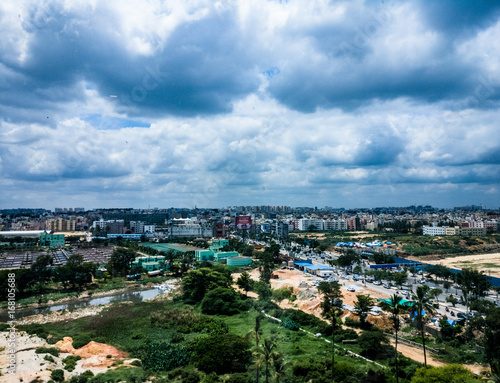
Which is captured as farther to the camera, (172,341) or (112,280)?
(112,280)

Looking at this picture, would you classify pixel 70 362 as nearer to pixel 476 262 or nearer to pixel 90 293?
pixel 90 293

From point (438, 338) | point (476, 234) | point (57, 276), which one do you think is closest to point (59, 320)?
point (57, 276)

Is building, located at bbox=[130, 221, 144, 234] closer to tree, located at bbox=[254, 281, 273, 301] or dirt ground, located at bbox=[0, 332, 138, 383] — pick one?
tree, located at bbox=[254, 281, 273, 301]

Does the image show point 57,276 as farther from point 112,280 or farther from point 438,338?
point 438,338

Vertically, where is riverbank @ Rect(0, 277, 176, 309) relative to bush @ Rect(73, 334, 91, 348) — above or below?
below

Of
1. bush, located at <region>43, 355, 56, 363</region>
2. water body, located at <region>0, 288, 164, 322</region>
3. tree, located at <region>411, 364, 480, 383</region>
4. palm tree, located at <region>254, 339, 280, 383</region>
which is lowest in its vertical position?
water body, located at <region>0, 288, 164, 322</region>

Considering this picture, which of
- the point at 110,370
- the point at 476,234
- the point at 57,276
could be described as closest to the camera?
the point at 110,370

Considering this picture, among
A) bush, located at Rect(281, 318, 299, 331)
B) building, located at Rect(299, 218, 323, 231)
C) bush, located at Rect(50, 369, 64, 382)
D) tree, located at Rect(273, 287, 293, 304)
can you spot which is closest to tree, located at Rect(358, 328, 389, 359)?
bush, located at Rect(281, 318, 299, 331)
